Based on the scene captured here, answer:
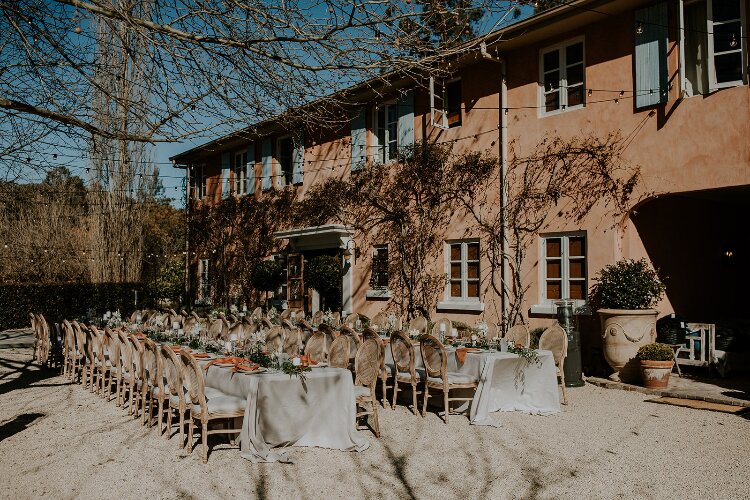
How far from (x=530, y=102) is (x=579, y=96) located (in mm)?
870

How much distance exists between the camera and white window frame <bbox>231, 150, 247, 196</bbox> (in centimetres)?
1823

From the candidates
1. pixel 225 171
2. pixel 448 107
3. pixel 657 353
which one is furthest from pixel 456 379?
pixel 225 171

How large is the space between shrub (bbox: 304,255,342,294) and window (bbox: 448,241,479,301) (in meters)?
2.96

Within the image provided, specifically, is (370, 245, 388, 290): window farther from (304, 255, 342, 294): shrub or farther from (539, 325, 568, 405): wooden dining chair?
(539, 325, 568, 405): wooden dining chair

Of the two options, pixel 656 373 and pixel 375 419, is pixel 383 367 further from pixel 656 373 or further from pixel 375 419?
pixel 656 373

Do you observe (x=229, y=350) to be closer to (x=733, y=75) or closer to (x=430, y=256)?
(x=430, y=256)

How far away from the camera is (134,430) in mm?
6410

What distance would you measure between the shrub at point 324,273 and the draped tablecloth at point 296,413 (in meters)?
7.81

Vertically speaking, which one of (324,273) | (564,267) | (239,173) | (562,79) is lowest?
(324,273)

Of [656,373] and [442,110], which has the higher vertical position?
[442,110]

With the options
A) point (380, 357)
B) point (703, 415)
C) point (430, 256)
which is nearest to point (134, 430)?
point (380, 357)

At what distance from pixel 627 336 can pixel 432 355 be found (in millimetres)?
3419

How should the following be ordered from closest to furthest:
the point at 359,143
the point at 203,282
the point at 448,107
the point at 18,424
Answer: the point at 18,424 → the point at 448,107 → the point at 359,143 → the point at 203,282

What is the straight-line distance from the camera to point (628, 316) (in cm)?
870
